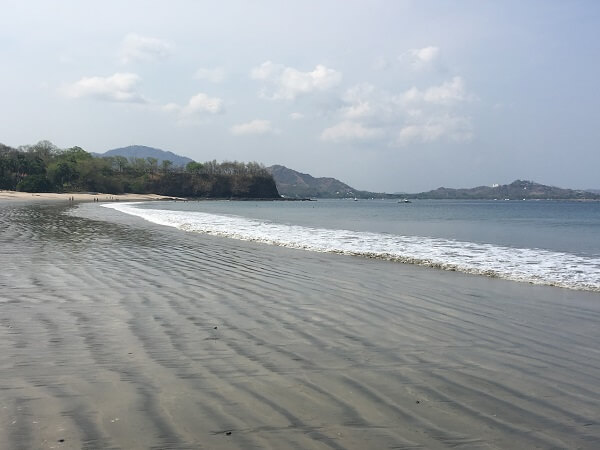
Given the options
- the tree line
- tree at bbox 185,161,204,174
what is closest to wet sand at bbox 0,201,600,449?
the tree line

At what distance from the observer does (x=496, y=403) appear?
13.1 ft

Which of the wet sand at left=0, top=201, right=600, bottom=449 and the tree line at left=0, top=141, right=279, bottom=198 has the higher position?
the tree line at left=0, top=141, right=279, bottom=198

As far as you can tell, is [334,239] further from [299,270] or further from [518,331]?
[518,331]

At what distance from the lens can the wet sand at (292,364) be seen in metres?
3.42

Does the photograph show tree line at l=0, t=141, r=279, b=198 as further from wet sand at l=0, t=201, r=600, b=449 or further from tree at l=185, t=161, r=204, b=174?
wet sand at l=0, t=201, r=600, b=449

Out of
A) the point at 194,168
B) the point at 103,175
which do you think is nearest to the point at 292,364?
the point at 103,175

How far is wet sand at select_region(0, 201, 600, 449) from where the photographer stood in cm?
342

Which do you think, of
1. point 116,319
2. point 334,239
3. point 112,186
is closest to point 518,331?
point 116,319

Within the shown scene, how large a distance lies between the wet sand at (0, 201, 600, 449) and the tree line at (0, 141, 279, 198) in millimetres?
107400

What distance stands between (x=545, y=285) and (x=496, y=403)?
7215 millimetres

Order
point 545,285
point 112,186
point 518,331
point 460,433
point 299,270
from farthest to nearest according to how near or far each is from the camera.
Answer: point 112,186, point 299,270, point 545,285, point 518,331, point 460,433

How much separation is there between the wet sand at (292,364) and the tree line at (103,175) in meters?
107

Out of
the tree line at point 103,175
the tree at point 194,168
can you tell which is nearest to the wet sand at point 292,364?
the tree line at point 103,175

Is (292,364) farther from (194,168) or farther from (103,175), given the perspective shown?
(194,168)
